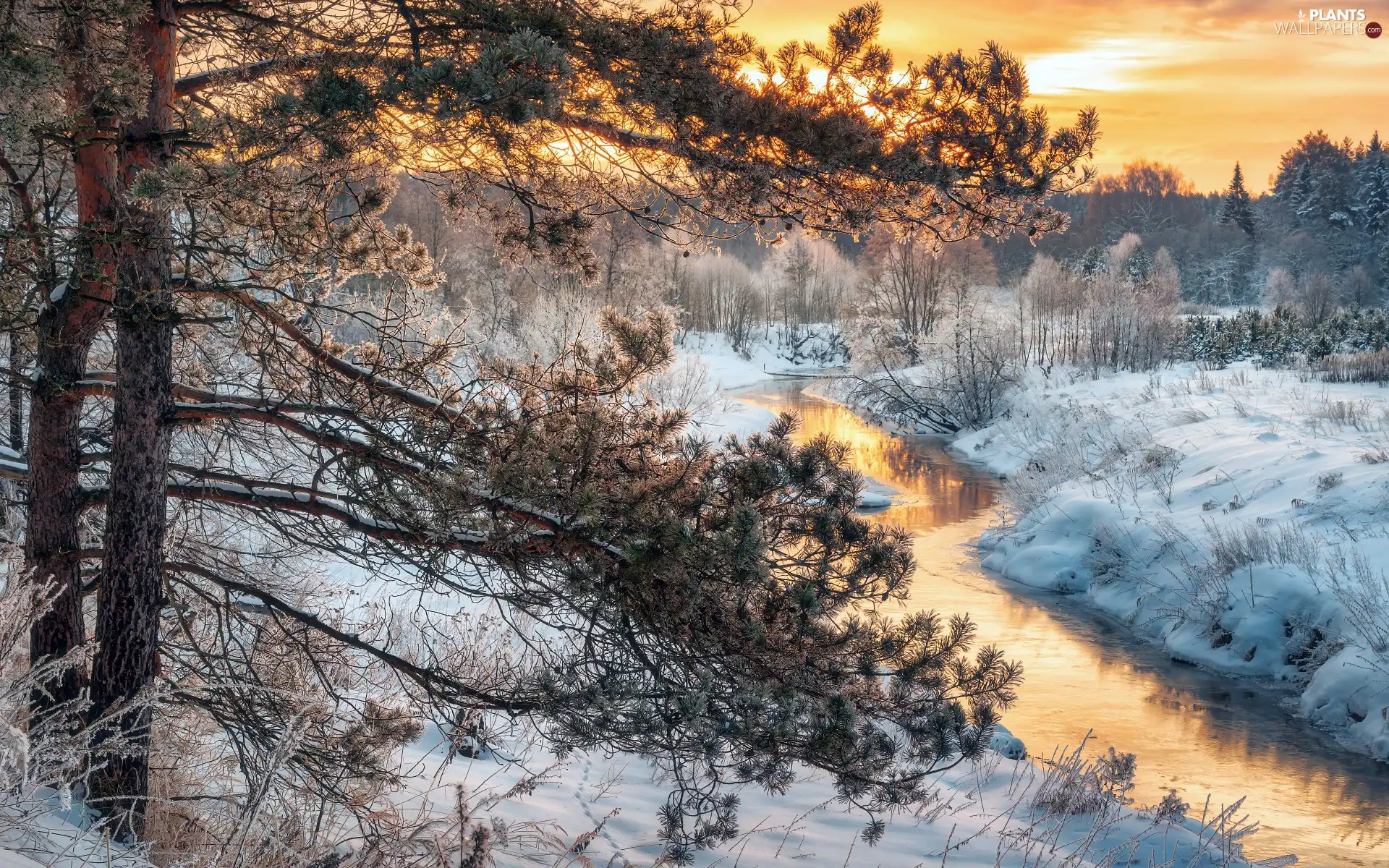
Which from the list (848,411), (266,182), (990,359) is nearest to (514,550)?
(266,182)

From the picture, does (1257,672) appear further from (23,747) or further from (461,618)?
(23,747)

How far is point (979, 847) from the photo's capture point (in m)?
7.15

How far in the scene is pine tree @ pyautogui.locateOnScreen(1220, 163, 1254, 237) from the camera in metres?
73.9

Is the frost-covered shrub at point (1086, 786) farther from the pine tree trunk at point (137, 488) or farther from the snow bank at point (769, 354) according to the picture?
the snow bank at point (769, 354)

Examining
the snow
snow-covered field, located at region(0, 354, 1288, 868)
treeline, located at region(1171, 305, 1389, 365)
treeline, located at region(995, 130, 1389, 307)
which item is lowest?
snow-covered field, located at region(0, 354, 1288, 868)

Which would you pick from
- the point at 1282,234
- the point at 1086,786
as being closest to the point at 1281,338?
the point at 1086,786

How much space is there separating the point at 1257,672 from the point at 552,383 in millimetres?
10576

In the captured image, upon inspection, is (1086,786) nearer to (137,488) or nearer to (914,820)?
(914,820)

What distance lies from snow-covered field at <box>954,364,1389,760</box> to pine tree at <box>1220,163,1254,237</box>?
5917 centimetres

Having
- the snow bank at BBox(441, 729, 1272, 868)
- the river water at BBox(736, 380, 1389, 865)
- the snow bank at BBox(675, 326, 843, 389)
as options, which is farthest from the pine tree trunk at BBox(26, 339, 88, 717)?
the snow bank at BBox(675, 326, 843, 389)

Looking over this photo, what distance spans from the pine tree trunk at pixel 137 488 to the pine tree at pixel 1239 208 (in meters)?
81.3

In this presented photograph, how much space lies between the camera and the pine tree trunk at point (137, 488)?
4340mm

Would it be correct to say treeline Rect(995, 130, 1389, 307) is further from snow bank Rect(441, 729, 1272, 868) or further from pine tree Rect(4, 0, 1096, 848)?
pine tree Rect(4, 0, 1096, 848)

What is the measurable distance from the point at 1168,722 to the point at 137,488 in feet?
33.1
